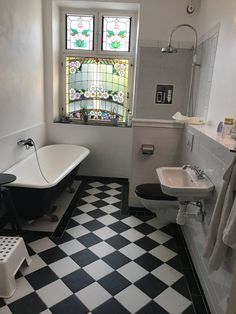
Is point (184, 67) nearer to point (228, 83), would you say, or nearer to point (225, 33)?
point (225, 33)

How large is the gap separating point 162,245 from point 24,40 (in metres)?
2.85

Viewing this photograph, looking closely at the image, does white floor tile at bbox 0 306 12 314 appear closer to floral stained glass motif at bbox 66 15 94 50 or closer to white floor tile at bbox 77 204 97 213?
white floor tile at bbox 77 204 97 213

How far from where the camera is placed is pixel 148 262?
7.31ft

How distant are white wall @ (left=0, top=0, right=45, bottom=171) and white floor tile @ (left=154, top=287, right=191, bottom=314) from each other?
2016 mm

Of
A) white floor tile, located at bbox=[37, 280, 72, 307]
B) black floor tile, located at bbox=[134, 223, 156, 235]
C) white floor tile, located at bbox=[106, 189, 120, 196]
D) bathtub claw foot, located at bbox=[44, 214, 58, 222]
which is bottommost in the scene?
white floor tile, located at bbox=[37, 280, 72, 307]

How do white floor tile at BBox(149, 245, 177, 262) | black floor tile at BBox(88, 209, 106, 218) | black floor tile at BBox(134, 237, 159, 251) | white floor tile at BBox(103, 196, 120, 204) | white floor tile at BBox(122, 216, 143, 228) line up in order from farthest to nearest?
white floor tile at BBox(103, 196, 120, 204)
black floor tile at BBox(88, 209, 106, 218)
white floor tile at BBox(122, 216, 143, 228)
black floor tile at BBox(134, 237, 159, 251)
white floor tile at BBox(149, 245, 177, 262)

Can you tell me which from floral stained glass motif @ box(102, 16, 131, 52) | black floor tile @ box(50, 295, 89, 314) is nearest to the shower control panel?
floral stained glass motif @ box(102, 16, 131, 52)

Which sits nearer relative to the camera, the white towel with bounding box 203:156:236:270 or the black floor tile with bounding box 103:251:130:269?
the white towel with bounding box 203:156:236:270

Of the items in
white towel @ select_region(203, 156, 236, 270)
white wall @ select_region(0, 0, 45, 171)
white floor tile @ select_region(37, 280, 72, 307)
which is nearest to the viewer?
white towel @ select_region(203, 156, 236, 270)

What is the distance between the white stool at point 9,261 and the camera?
1.77 metres

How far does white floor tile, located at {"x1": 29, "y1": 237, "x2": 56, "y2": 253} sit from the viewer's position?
2327 millimetres

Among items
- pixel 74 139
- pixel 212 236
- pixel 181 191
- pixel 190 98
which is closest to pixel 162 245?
pixel 181 191

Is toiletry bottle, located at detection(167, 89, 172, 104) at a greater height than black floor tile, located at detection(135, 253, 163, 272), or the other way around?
toiletry bottle, located at detection(167, 89, 172, 104)

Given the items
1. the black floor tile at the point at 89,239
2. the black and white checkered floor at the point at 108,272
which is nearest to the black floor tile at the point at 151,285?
the black and white checkered floor at the point at 108,272
